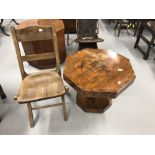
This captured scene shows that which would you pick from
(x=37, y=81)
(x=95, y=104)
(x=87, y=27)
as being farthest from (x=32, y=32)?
(x=87, y=27)

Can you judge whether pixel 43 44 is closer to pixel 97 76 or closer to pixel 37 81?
pixel 37 81

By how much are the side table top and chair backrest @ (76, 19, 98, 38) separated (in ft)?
2.76

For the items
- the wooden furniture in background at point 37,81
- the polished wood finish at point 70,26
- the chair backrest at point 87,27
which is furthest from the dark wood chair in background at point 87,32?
the wooden furniture in background at point 37,81

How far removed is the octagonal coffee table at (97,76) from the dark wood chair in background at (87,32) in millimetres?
706

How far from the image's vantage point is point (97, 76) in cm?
168

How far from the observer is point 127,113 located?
6.73 ft

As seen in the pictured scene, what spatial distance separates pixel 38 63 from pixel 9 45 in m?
1.16

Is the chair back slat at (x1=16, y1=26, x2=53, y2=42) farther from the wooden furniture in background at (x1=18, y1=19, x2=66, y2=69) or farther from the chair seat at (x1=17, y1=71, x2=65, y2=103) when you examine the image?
the wooden furniture in background at (x1=18, y1=19, x2=66, y2=69)

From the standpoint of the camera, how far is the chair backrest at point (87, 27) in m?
2.66

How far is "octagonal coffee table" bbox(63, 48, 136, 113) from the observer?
1.57 m

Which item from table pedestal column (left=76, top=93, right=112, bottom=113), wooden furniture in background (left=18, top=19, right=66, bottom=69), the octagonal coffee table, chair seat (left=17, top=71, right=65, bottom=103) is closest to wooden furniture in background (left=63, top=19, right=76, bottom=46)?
wooden furniture in background (left=18, top=19, right=66, bottom=69)

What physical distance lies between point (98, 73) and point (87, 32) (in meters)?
1.26

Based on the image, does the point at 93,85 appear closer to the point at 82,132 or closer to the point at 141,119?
the point at 82,132

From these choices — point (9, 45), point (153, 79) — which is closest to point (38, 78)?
point (153, 79)
